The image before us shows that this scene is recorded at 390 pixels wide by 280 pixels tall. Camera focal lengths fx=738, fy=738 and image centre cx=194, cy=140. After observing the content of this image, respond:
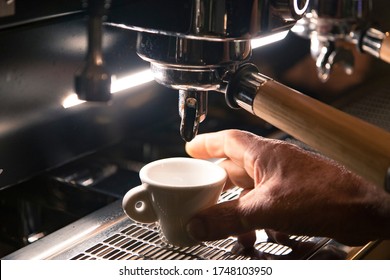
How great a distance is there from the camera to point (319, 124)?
63 centimetres

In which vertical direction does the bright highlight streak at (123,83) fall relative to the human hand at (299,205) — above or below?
above

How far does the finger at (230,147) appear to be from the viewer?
75 centimetres

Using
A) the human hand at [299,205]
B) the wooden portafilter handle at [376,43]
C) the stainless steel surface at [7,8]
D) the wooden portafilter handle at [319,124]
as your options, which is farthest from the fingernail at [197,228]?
the wooden portafilter handle at [376,43]

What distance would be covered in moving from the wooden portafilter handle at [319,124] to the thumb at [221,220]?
0.09 m

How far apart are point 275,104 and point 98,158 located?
0.37m

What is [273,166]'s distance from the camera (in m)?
0.72

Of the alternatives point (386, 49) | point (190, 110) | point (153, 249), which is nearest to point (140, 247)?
point (153, 249)

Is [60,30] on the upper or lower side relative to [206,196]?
upper

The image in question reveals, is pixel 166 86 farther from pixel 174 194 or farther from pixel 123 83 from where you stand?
pixel 123 83

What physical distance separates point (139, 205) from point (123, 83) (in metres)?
0.25

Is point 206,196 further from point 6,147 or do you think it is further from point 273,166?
point 6,147

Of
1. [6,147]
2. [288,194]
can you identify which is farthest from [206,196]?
[6,147]

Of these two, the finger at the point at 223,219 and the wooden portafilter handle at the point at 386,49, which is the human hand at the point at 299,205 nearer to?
the finger at the point at 223,219

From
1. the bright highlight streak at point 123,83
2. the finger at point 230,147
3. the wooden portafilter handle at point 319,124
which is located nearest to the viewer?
the wooden portafilter handle at point 319,124
